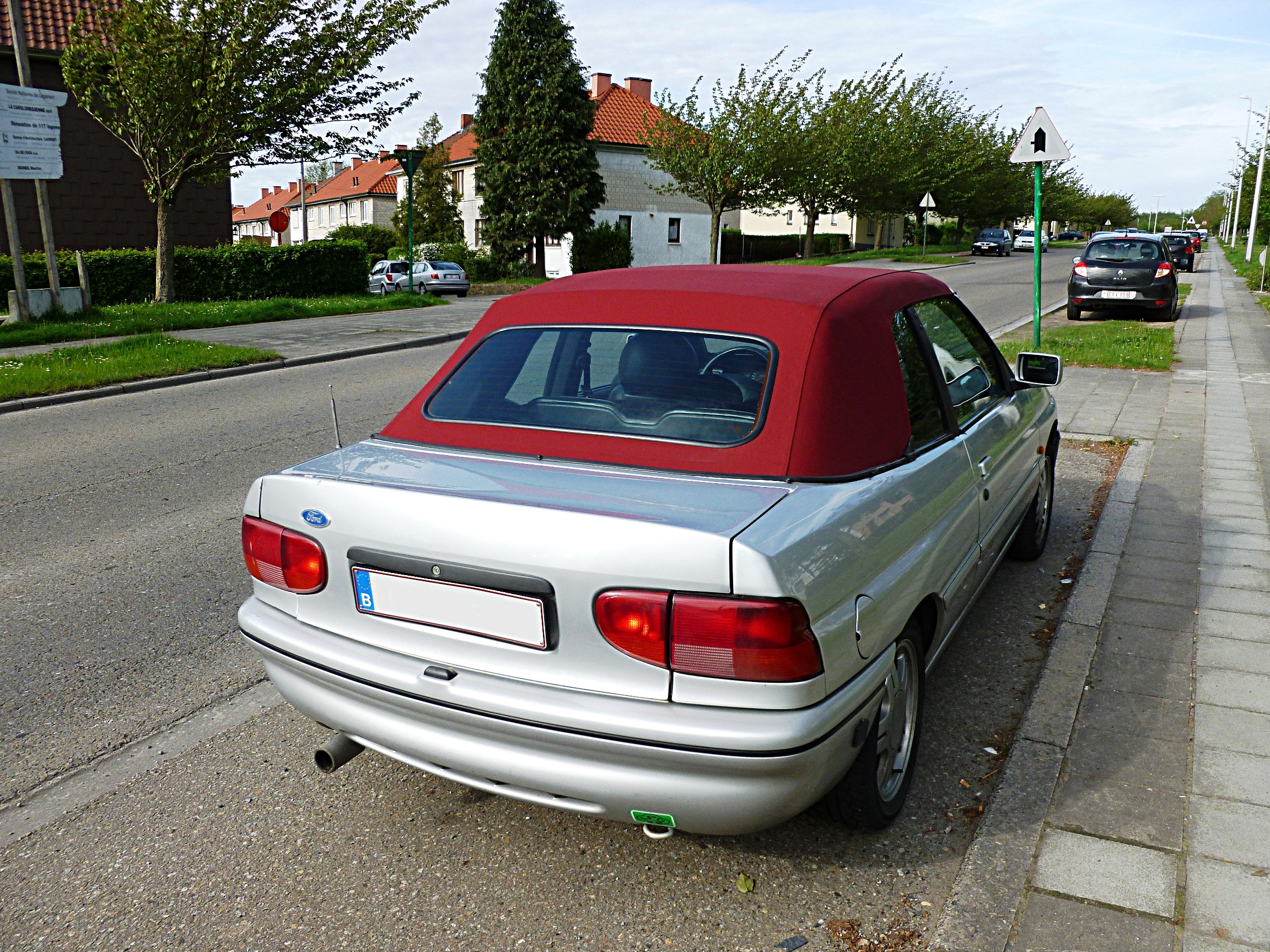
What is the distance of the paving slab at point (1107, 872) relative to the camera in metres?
2.66

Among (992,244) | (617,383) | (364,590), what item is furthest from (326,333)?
(992,244)

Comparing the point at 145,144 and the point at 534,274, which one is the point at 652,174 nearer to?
the point at 534,274

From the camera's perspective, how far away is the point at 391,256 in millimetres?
48906

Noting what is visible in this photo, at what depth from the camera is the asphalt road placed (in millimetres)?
2627

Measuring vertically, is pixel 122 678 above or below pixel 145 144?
below

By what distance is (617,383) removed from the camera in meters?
3.23

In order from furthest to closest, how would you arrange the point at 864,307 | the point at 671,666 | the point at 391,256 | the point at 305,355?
the point at 391,256
the point at 305,355
the point at 864,307
the point at 671,666

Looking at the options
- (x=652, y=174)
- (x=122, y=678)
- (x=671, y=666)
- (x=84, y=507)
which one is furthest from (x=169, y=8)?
(x=652, y=174)

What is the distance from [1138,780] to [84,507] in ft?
20.1

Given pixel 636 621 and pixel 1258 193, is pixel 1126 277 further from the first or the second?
pixel 1258 193

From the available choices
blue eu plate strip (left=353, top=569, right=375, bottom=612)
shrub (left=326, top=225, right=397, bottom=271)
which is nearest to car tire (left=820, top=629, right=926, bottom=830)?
blue eu plate strip (left=353, top=569, right=375, bottom=612)

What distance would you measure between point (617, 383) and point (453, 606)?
1001mm

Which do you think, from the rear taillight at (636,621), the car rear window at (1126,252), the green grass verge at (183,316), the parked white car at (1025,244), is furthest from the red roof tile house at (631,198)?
the rear taillight at (636,621)

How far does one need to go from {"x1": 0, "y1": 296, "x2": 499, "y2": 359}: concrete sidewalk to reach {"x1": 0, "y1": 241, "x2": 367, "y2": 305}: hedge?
5558 millimetres
